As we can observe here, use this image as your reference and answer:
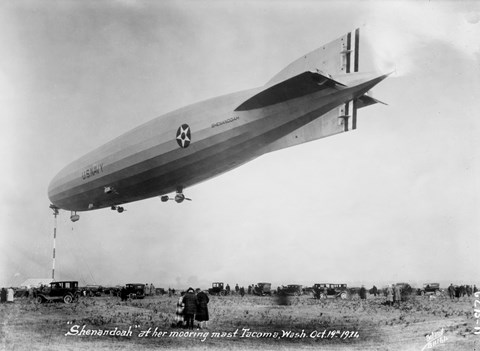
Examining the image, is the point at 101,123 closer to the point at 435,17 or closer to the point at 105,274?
the point at 105,274

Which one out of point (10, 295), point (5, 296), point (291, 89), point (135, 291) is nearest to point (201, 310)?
point (291, 89)

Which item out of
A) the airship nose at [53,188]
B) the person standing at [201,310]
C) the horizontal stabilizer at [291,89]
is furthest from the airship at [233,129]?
the person standing at [201,310]

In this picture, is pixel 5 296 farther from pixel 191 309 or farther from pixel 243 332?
pixel 243 332

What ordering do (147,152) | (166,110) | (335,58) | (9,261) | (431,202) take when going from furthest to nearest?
1. (166,110)
2. (147,152)
3. (431,202)
4. (9,261)
5. (335,58)

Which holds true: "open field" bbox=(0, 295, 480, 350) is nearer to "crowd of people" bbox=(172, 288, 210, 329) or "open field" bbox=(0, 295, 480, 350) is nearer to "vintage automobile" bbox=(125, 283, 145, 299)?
"crowd of people" bbox=(172, 288, 210, 329)

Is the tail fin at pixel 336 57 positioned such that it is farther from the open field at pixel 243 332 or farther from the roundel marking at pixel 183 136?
the open field at pixel 243 332

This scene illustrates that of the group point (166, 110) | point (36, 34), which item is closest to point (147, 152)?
point (166, 110)
